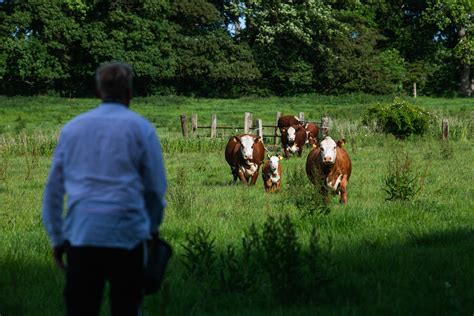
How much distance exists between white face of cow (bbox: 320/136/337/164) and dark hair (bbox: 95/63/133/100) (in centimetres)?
1005

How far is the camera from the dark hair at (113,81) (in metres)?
4.34

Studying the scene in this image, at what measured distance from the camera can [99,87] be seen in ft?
14.4

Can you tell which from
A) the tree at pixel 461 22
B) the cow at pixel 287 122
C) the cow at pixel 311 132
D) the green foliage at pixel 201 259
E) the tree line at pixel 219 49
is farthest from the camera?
the tree at pixel 461 22

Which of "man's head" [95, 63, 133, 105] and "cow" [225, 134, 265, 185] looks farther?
"cow" [225, 134, 265, 185]

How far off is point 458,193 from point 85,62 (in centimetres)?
5429

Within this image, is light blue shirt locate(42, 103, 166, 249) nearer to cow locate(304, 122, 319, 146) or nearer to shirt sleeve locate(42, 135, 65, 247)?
shirt sleeve locate(42, 135, 65, 247)

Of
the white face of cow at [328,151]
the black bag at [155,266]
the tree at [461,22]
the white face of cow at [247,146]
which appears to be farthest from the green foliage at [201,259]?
A: the tree at [461,22]

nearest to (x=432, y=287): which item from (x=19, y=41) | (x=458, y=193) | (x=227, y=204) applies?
(x=227, y=204)

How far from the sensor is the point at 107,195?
13.7 feet

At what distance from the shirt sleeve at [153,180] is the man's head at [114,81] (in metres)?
0.28

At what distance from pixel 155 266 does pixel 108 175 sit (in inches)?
22.4

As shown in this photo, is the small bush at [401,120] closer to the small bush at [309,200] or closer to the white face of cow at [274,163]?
the white face of cow at [274,163]

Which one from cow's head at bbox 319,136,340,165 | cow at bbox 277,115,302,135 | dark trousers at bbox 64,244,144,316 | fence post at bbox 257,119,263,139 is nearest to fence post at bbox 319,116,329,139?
cow at bbox 277,115,302,135

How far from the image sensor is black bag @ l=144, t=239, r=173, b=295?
14.1 ft
